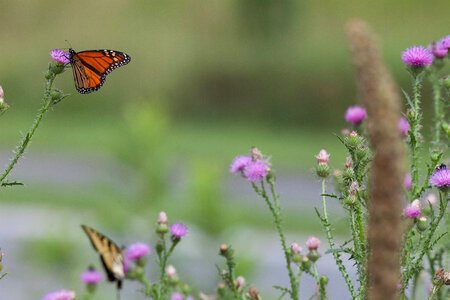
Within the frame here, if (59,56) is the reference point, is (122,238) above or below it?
above

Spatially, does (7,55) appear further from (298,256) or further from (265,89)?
(298,256)

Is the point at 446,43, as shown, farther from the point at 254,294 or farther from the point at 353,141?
the point at 254,294

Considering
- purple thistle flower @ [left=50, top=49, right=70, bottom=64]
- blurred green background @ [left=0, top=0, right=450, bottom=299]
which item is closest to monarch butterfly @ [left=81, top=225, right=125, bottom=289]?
purple thistle flower @ [left=50, top=49, right=70, bottom=64]

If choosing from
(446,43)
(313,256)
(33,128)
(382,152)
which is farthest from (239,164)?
(382,152)

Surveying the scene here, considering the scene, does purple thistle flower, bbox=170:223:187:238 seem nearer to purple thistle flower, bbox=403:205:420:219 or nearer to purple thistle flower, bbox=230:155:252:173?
purple thistle flower, bbox=230:155:252:173

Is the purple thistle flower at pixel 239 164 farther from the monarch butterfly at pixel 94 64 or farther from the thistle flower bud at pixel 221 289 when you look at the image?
the monarch butterfly at pixel 94 64

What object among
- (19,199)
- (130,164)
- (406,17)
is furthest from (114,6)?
(130,164)
